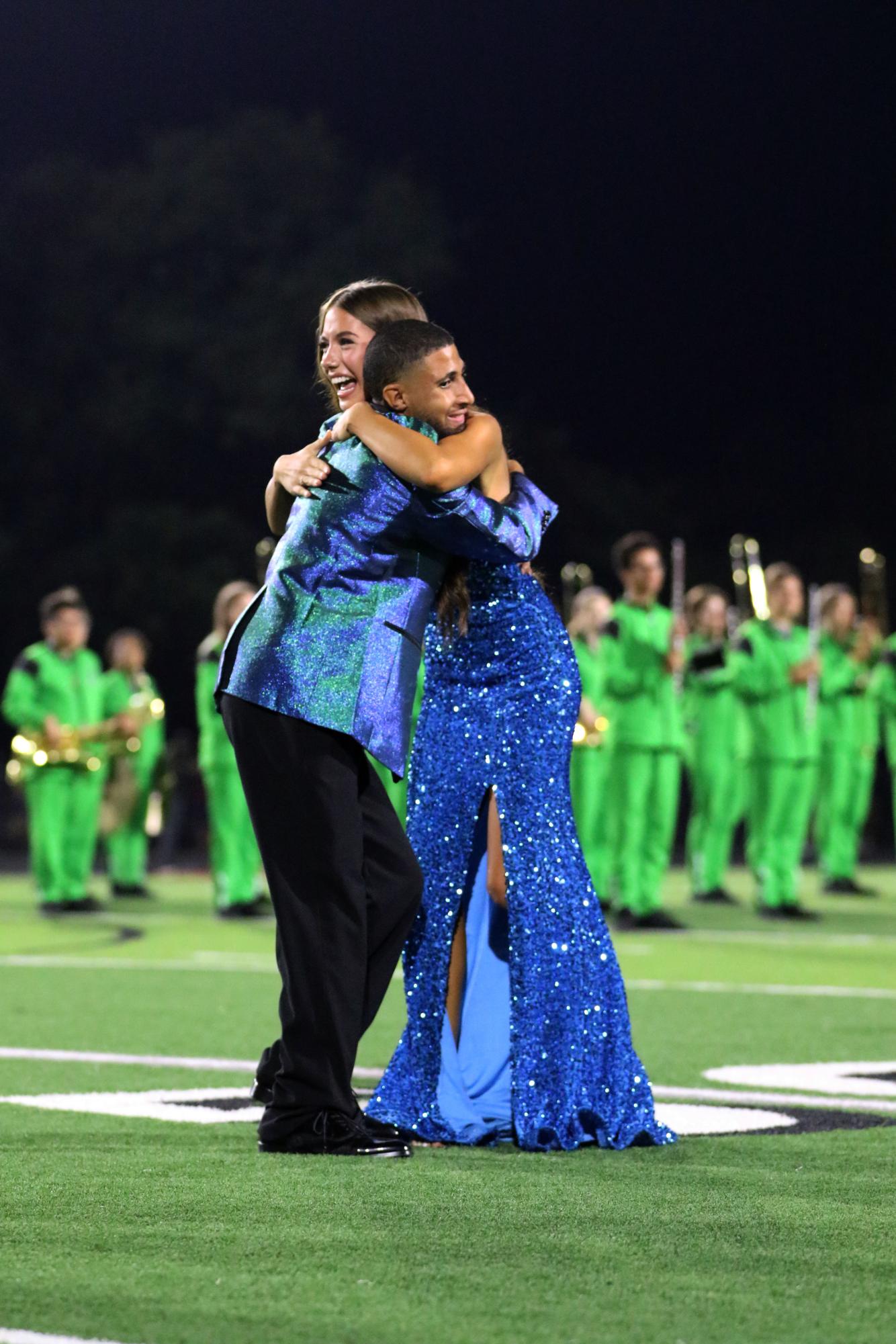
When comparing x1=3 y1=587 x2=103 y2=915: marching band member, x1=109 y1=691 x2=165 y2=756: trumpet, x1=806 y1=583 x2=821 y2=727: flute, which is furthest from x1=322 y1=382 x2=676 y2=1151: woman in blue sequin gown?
x1=109 y1=691 x2=165 y2=756: trumpet

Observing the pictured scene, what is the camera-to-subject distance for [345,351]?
215 inches

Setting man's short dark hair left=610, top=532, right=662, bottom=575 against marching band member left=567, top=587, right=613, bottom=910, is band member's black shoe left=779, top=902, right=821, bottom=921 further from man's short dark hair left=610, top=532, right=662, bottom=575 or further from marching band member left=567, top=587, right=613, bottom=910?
man's short dark hair left=610, top=532, right=662, bottom=575

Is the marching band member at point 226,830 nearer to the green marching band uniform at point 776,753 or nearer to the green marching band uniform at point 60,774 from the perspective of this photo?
the green marching band uniform at point 60,774

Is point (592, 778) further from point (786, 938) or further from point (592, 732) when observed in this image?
point (786, 938)

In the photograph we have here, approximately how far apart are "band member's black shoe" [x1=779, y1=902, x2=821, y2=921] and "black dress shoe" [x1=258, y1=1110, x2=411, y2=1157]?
9.50 metres

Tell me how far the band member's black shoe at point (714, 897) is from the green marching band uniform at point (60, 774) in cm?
413

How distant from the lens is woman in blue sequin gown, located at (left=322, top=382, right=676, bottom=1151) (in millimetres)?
5367

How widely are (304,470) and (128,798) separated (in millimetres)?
12295

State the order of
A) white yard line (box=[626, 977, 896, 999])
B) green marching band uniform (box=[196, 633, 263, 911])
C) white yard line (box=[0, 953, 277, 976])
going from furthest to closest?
green marching band uniform (box=[196, 633, 263, 911]) → white yard line (box=[0, 953, 277, 976]) → white yard line (box=[626, 977, 896, 999])

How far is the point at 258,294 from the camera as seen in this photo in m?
36.0

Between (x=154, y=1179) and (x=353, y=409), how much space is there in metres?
1.68

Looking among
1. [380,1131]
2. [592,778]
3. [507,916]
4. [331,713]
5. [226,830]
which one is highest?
[592,778]

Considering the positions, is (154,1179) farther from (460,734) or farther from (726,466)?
(726,466)

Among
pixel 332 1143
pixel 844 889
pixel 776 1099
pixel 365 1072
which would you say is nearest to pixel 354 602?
pixel 332 1143
